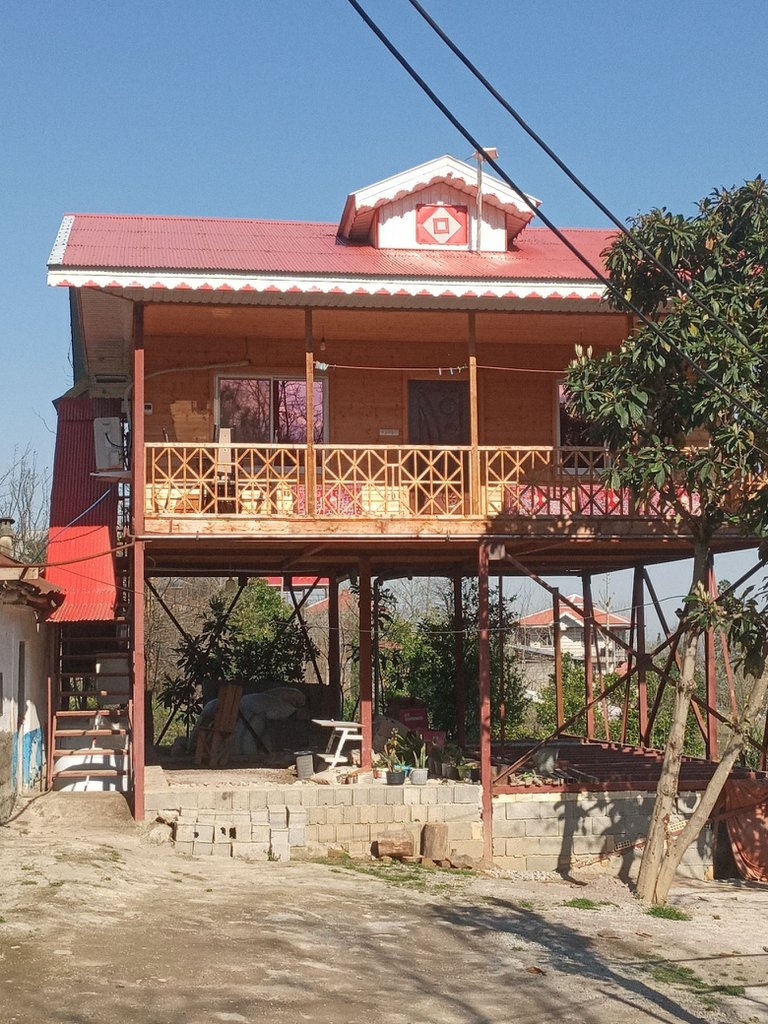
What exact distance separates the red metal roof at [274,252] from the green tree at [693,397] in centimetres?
179

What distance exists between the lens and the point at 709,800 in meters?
12.7

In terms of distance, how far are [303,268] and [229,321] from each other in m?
2.03

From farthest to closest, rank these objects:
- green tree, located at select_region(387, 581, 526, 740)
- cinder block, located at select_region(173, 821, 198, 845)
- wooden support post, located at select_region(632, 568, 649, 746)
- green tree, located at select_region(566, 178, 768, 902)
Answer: green tree, located at select_region(387, 581, 526, 740) → wooden support post, located at select_region(632, 568, 649, 746) → cinder block, located at select_region(173, 821, 198, 845) → green tree, located at select_region(566, 178, 768, 902)

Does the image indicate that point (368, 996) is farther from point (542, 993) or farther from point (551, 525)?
point (551, 525)

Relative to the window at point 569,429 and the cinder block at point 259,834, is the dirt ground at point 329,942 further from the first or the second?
the window at point 569,429

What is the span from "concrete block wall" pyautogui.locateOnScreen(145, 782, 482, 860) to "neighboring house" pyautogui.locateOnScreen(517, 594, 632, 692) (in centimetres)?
1691

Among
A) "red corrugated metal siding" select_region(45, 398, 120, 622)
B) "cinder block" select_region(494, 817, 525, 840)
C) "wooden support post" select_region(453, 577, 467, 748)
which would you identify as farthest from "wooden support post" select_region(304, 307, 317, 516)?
"wooden support post" select_region(453, 577, 467, 748)

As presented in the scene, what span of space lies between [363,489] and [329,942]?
6.31m

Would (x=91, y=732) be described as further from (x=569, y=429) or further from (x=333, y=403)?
(x=569, y=429)

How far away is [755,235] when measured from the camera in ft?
40.7

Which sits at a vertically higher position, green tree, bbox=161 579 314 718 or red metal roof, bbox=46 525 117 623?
red metal roof, bbox=46 525 117 623

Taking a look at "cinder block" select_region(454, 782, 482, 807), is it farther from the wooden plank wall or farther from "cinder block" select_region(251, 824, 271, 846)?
the wooden plank wall

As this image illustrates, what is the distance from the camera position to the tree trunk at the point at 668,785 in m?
12.7

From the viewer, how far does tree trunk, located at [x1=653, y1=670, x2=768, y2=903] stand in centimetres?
1256
